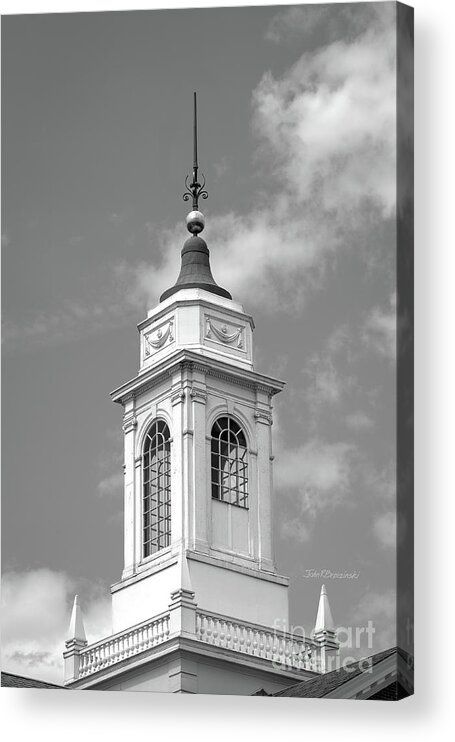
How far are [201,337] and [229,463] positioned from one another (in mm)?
796

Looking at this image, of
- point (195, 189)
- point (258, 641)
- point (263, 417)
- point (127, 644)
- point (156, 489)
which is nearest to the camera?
point (258, 641)

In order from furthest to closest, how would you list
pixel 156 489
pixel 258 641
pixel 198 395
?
pixel 198 395, pixel 156 489, pixel 258 641

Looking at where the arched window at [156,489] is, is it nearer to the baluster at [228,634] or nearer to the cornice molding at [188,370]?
the cornice molding at [188,370]

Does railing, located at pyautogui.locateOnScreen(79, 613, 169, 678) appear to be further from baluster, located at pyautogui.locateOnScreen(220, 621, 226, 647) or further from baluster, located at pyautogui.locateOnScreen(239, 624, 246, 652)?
baluster, located at pyautogui.locateOnScreen(239, 624, 246, 652)

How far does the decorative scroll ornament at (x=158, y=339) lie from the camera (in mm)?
12977

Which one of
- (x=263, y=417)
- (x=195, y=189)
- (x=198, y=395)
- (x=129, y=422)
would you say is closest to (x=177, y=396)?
(x=198, y=395)

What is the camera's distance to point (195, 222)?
12.8m

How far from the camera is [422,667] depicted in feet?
37.6

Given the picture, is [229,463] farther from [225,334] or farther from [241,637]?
[241,637]

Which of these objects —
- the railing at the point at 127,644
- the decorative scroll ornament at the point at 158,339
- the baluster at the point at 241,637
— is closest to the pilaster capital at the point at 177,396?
the decorative scroll ornament at the point at 158,339

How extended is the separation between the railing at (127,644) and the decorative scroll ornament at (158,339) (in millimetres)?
1594

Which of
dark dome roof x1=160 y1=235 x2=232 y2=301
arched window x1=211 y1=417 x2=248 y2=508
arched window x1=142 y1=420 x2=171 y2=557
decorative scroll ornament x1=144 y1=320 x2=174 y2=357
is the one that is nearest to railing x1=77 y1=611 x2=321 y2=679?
arched window x1=142 y1=420 x2=171 y2=557

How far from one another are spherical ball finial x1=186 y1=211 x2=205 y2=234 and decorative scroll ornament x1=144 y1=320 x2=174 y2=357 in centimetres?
60

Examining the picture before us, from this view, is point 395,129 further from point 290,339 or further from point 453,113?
point 290,339
